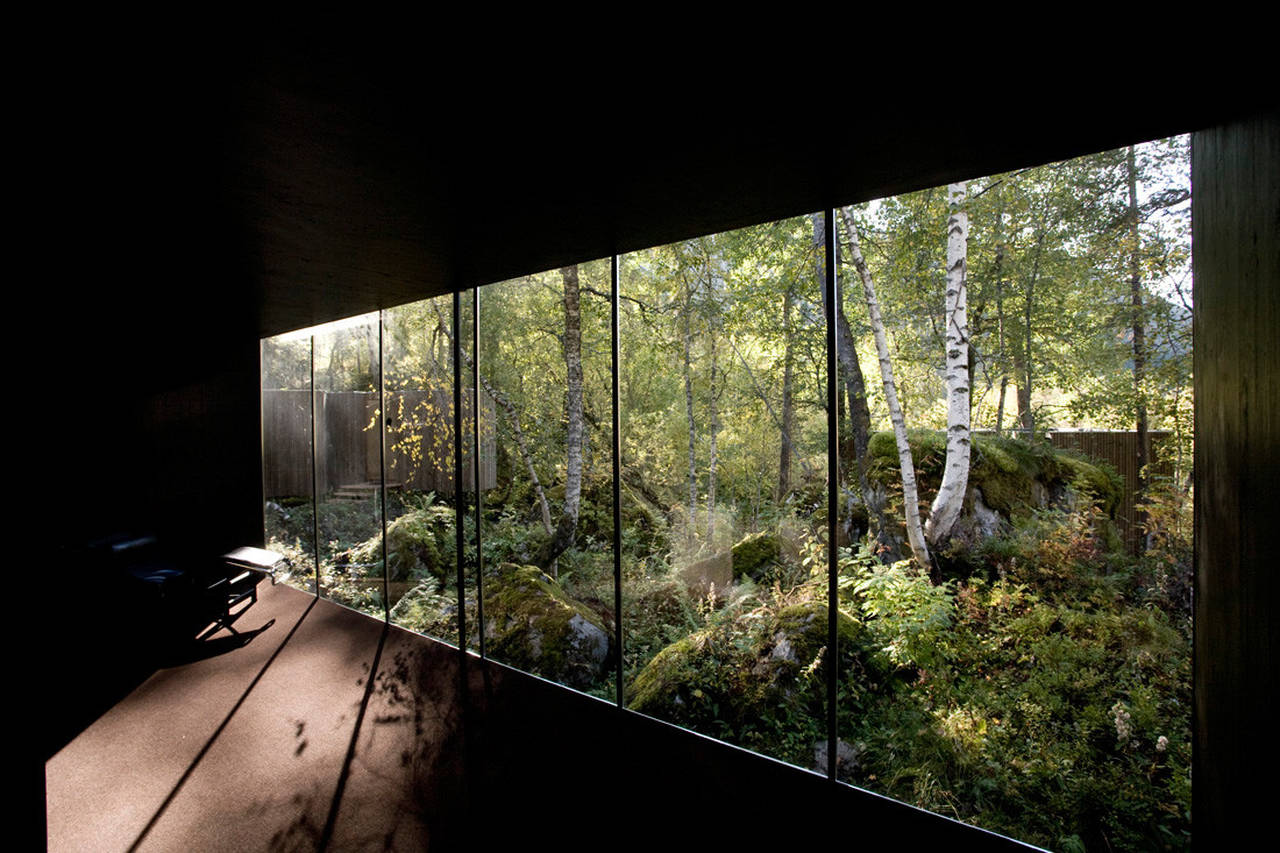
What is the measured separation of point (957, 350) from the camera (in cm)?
430

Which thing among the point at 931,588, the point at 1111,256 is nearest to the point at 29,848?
the point at 931,588

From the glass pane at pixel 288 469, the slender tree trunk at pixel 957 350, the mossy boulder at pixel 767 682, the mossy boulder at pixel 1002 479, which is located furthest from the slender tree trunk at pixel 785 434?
the glass pane at pixel 288 469

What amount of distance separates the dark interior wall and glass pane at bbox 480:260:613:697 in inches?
195

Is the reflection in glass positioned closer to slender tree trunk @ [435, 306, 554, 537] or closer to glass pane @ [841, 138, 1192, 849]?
slender tree trunk @ [435, 306, 554, 537]

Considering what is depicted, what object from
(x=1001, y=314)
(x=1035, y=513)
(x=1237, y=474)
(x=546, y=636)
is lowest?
(x=546, y=636)

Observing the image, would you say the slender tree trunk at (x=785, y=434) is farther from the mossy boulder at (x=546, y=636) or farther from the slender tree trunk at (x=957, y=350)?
the mossy boulder at (x=546, y=636)

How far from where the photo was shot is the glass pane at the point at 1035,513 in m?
3.52

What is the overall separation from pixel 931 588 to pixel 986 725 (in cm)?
102

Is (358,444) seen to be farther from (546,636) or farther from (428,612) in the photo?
(546,636)

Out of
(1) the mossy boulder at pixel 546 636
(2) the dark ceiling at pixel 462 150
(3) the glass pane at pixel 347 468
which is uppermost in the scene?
(2) the dark ceiling at pixel 462 150

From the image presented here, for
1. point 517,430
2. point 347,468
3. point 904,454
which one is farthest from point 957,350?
point 347,468

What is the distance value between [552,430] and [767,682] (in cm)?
567

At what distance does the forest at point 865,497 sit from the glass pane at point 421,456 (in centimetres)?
6

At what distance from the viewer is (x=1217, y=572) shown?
162 centimetres
